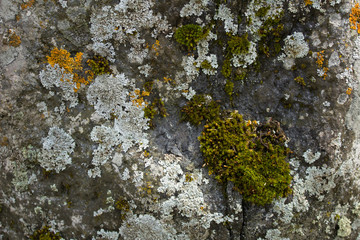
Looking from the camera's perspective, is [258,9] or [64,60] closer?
[258,9]

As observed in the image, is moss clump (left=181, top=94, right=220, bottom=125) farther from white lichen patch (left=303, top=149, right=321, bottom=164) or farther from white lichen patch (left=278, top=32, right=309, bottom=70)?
white lichen patch (left=303, top=149, right=321, bottom=164)

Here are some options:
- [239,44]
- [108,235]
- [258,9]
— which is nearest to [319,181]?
[239,44]

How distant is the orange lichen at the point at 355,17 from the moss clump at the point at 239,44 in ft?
3.32

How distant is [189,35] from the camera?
110 inches

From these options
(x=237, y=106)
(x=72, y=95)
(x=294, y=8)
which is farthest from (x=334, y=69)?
(x=72, y=95)

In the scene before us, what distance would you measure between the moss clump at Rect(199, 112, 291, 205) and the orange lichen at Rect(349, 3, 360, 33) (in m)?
1.20

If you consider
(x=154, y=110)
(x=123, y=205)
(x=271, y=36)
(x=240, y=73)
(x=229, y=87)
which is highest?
(x=271, y=36)

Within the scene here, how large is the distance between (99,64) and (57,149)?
1.01 meters

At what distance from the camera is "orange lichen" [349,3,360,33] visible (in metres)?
2.74

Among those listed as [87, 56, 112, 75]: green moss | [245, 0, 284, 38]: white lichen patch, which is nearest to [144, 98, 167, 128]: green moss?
[87, 56, 112, 75]: green moss

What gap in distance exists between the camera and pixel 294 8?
275 cm

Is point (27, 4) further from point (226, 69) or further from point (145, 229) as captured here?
point (145, 229)

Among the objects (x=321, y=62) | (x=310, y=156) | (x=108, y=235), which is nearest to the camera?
(x=321, y=62)

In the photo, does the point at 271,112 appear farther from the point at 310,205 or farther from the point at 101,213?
the point at 101,213
